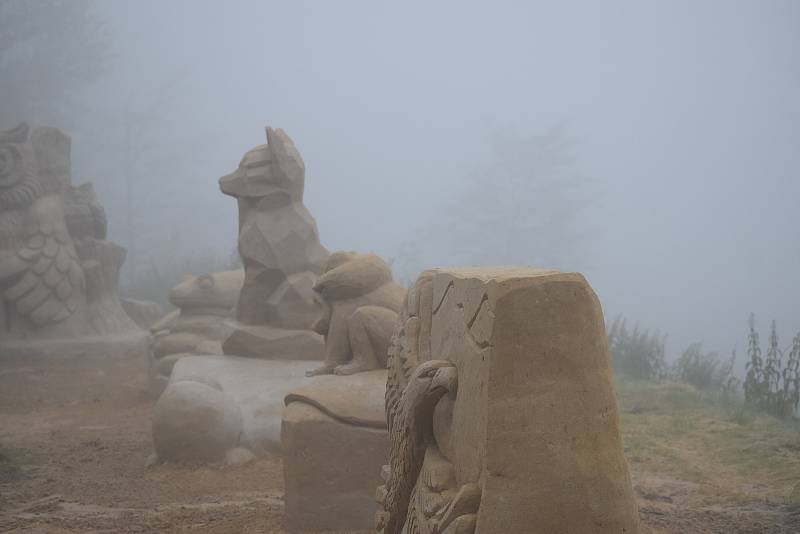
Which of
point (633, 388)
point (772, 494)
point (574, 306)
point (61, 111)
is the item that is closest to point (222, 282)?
point (633, 388)

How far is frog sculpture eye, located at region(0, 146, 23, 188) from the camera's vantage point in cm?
961

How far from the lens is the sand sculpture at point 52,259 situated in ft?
31.0

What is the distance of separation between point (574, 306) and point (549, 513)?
1.82ft

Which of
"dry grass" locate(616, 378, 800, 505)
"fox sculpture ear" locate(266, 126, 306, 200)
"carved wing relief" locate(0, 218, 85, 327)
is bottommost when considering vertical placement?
"dry grass" locate(616, 378, 800, 505)

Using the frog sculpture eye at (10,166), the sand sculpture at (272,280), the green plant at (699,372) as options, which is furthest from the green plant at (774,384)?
the frog sculpture eye at (10,166)

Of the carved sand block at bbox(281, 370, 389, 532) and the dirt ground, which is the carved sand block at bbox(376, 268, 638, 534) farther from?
the dirt ground

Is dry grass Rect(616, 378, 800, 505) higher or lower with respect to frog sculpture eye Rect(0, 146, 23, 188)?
lower

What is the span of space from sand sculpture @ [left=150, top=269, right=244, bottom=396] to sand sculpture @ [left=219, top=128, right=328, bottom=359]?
1208 mm

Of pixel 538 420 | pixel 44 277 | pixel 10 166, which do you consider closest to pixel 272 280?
pixel 44 277

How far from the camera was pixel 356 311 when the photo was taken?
4551 millimetres

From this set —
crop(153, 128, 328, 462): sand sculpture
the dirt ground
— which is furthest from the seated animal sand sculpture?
crop(153, 128, 328, 462): sand sculpture

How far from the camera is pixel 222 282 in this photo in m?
8.11

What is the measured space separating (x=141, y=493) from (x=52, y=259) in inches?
225

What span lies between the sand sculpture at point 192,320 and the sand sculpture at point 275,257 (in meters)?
1.21
